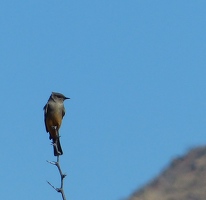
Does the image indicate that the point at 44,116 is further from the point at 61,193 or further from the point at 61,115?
the point at 61,193

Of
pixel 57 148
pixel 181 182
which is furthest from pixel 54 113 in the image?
pixel 181 182

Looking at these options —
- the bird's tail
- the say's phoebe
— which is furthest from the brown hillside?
the bird's tail

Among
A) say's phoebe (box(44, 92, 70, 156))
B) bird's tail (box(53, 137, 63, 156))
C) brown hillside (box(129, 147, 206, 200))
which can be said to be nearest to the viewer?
bird's tail (box(53, 137, 63, 156))

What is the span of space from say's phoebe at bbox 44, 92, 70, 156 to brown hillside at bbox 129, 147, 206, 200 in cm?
7555

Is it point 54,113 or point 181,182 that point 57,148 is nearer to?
point 54,113

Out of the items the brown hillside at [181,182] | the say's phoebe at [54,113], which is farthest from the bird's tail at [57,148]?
the brown hillside at [181,182]

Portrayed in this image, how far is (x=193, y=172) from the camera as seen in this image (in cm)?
10831

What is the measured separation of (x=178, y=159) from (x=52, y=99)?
316 feet

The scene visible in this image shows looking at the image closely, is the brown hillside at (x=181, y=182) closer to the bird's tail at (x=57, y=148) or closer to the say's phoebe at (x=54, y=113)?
the say's phoebe at (x=54, y=113)

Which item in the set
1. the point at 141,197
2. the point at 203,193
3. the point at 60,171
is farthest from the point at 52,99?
the point at 141,197

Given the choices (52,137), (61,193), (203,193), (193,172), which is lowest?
(61,193)

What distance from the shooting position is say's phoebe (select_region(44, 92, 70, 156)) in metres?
18.5

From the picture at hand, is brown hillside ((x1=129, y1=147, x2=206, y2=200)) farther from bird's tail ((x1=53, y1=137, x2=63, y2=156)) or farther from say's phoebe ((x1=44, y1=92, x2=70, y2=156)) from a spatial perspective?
bird's tail ((x1=53, y1=137, x2=63, y2=156))

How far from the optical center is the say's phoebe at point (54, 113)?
60.7 feet
